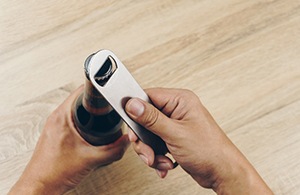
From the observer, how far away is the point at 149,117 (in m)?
0.62

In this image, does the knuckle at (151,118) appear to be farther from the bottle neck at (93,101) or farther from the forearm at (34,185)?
the forearm at (34,185)

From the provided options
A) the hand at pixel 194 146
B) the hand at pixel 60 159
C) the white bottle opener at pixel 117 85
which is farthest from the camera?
the hand at pixel 60 159

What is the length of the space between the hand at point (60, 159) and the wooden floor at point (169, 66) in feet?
0.13

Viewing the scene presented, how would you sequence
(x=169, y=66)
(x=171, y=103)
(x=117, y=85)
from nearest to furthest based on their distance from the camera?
(x=117, y=85), (x=171, y=103), (x=169, y=66)

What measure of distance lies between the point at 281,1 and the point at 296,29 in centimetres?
6

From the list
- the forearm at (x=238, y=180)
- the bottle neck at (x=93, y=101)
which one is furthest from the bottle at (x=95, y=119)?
the forearm at (x=238, y=180)

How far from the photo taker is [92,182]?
799mm

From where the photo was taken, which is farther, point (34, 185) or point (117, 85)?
point (34, 185)

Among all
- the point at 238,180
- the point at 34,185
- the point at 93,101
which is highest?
the point at 93,101

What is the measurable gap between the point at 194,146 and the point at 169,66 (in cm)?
23

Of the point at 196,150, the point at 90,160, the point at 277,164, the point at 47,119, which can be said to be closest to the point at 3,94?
the point at 47,119

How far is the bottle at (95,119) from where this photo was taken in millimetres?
628

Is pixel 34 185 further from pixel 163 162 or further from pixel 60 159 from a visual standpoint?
pixel 163 162

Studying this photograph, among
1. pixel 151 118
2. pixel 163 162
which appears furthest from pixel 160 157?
pixel 151 118
